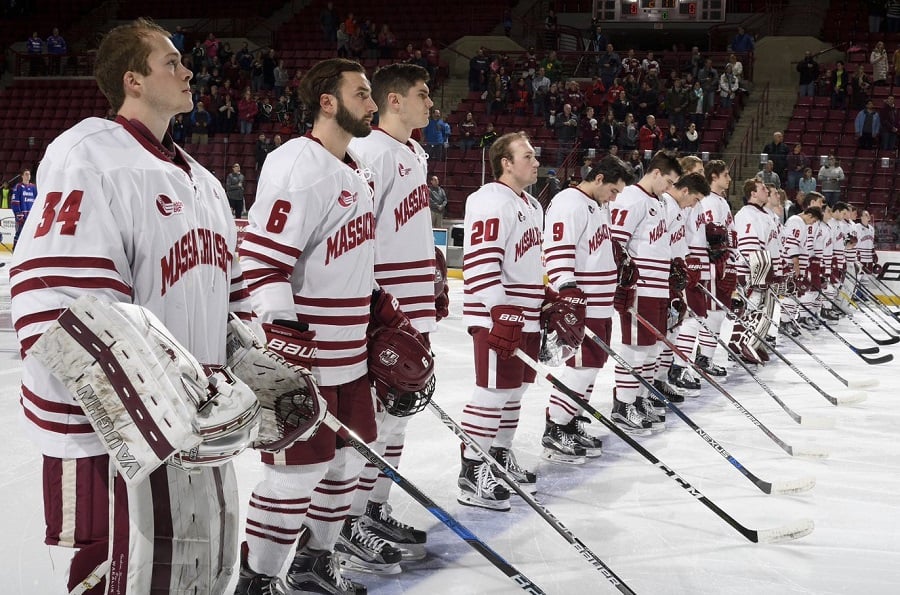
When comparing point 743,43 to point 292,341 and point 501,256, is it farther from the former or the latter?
point 292,341

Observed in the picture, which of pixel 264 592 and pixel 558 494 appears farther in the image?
pixel 558 494

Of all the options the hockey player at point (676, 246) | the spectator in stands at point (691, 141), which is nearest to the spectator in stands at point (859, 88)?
the spectator in stands at point (691, 141)

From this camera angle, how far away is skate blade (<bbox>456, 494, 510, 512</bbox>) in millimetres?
3779

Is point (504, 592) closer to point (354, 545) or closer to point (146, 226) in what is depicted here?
point (354, 545)

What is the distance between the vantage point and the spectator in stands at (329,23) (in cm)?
2016

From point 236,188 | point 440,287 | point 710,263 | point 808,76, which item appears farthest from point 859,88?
point 440,287

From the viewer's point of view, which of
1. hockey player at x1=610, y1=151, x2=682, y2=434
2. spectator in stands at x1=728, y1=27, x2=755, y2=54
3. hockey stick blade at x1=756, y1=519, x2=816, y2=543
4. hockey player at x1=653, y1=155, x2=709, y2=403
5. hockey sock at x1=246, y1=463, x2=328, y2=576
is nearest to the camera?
hockey sock at x1=246, y1=463, x2=328, y2=576

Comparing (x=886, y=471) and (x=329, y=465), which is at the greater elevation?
(x=329, y=465)

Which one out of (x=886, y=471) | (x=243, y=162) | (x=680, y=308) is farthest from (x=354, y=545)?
(x=243, y=162)

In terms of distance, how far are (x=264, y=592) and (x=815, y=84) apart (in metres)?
15.6

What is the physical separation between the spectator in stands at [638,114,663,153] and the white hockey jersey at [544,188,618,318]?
32.1ft

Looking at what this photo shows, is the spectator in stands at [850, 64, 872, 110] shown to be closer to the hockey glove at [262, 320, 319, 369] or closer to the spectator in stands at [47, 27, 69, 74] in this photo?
the hockey glove at [262, 320, 319, 369]

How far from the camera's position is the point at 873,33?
17.8 m

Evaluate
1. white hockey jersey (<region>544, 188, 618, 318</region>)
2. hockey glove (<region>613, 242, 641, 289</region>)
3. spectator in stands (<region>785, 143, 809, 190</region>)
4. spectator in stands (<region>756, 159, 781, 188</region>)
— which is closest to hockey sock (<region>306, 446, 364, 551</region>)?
white hockey jersey (<region>544, 188, 618, 318</region>)
